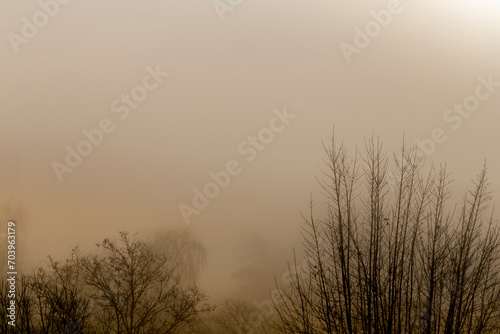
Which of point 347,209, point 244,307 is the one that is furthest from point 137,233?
point 347,209

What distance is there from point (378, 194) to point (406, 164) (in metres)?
0.82

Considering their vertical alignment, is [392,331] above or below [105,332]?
below

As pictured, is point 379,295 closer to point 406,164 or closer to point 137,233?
point 406,164

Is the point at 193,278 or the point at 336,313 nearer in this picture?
the point at 336,313

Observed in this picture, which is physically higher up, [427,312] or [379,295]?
[379,295]

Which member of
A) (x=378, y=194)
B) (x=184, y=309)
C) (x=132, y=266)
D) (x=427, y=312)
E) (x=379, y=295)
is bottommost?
(x=427, y=312)

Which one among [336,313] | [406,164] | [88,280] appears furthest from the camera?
[88,280]

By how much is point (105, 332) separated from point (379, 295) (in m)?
13.2

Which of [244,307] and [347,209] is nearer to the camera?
[347,209]

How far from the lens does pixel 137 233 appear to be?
19.6m

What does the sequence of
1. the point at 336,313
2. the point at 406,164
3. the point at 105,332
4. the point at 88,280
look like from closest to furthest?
the point at 336,313, the point at 406,164, the point at 105,332, the point at 88,280

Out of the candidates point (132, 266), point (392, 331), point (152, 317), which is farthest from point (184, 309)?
point (392, 331)

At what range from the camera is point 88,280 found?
19.9 metres

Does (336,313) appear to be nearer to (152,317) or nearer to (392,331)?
(392,331)
